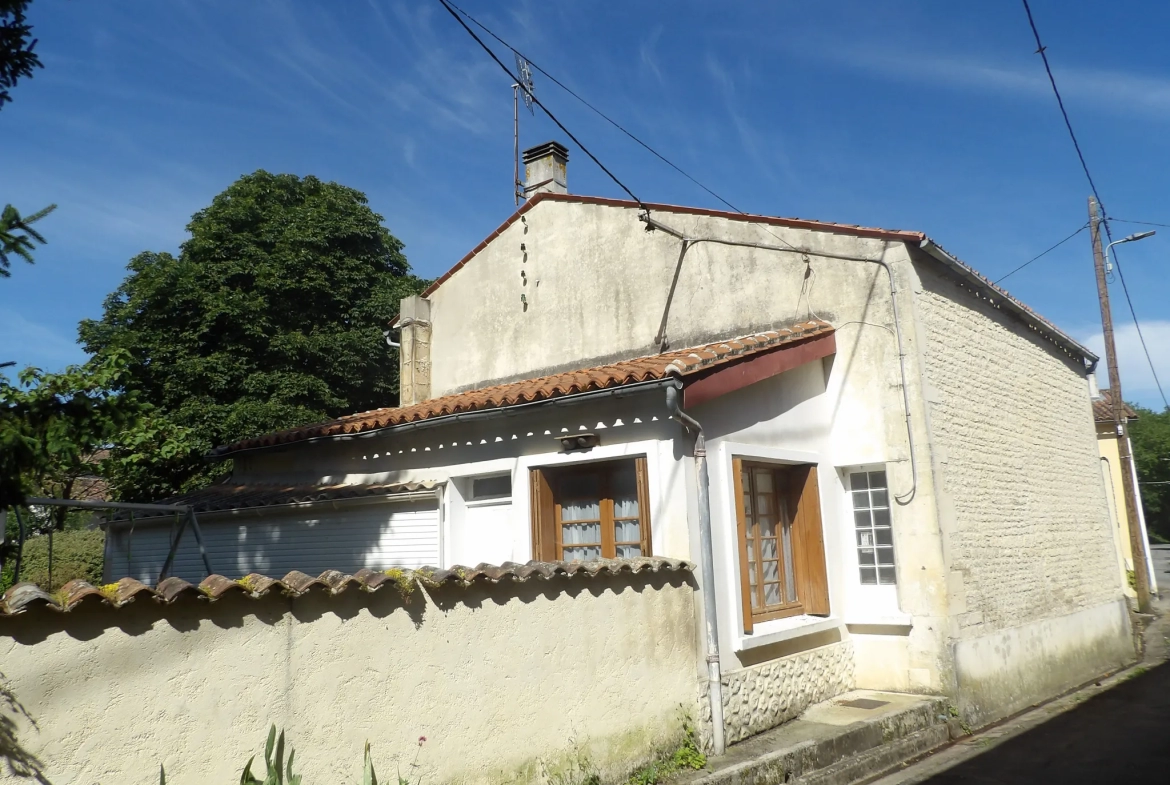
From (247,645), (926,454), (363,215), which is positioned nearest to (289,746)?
(247,645)

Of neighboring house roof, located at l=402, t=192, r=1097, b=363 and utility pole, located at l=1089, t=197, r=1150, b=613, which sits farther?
utility pole, located at l=1089, t=197, r=1150, b=613

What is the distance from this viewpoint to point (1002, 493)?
10.0 metres

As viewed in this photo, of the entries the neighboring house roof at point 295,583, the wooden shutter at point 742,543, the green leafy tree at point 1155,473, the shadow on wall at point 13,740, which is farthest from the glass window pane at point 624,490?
the green leafy tree at point 1155,473

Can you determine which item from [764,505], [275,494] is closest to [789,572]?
[764,505]

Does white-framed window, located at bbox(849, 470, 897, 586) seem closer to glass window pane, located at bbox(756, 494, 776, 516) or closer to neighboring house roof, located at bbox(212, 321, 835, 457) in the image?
glass window pane, located at bbox(756, 494, 776, 516)

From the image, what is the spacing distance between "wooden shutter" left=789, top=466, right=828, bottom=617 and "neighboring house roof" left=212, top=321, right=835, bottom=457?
1349mm

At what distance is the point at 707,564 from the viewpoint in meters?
6.99

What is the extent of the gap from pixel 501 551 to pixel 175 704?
4830 mm

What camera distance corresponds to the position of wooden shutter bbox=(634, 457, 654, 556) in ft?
24.4

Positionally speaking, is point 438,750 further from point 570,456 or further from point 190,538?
point 190,538

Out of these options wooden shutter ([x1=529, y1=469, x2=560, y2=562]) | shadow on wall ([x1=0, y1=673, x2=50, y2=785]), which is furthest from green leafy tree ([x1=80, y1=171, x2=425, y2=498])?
shadow on wall ([x1=0, y1=673, x2=50, y2=785])

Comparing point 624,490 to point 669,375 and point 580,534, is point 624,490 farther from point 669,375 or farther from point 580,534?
point 669,375

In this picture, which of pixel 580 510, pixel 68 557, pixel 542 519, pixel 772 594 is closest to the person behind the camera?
pixel 542 519

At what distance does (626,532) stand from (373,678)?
11.6 feet
